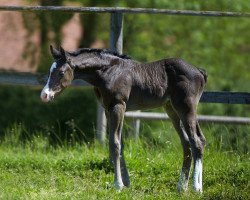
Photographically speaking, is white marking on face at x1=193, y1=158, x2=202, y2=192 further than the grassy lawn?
Yes

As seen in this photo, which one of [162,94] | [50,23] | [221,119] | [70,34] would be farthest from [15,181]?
[70,34]

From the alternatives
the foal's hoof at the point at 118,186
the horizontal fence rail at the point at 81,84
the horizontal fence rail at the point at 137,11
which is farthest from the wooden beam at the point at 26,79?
the foal's hoof at the point at 118,186

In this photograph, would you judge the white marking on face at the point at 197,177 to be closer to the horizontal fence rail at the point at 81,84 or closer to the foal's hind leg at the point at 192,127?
the foal's hind leg at the point at 192,127

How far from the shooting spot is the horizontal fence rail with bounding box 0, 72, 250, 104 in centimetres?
942

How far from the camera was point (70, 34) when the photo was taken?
47.0 ft

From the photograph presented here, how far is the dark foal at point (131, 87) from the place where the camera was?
8.23 metres

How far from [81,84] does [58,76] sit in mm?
1997

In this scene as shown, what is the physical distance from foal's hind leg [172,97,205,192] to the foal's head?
120cm

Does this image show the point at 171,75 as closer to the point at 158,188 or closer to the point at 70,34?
the point at 158,188

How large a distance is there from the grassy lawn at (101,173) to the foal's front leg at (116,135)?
15cm

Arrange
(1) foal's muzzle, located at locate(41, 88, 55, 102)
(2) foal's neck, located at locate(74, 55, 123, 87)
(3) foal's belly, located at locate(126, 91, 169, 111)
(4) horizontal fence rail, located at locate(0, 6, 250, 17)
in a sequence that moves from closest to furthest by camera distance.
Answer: (1) foal's muzzle, located at locate(41, 88, 55, 102), (2) foal's neck, located at locate(74, 55, 123, 87), (3) foal's belly, located at locate(126, 91, 169, 111), (4) horizontal fence rail, located at locate(0, 6, 250, 17)

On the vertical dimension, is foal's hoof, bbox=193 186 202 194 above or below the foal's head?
below

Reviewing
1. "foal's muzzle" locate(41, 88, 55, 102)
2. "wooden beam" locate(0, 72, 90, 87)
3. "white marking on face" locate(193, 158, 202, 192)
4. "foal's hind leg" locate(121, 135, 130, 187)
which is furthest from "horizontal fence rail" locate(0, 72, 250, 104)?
"foal's muzzle" locate(41, 88, 55, 102)

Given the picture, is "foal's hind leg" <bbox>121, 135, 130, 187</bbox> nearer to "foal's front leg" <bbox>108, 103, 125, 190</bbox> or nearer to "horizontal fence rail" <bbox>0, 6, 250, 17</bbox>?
"foal's front leg" <bbox>108, 103, 125, 190</bbox>
